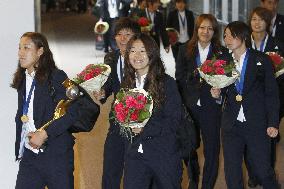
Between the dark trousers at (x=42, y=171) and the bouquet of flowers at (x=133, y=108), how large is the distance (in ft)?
1.90

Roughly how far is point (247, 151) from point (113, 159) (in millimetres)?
1200

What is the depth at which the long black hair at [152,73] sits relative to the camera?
5738 mm

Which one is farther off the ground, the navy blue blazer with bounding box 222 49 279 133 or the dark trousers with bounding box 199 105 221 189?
the navy blue blazer with bounding box 222 49 279 133

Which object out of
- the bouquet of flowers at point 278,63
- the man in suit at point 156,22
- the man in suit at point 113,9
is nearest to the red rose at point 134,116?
the bouquet of flowers at point 278,63

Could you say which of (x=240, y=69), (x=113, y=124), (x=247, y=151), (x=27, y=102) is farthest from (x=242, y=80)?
(x=27, y=102)

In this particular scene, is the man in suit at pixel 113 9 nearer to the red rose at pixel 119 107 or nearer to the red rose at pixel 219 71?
the red rose at pixel 219 71

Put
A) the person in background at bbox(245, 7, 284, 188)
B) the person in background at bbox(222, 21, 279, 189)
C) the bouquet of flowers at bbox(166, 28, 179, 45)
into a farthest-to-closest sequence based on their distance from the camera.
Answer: the bouquet of flowers at bbox(166, 28, 179, 45) → the person in background at bbox(245, 7, 284, 188) → the person in background at bbox(222, 21, 279, 189)

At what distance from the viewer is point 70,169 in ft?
19.4

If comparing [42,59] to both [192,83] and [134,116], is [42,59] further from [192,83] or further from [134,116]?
[192,83]

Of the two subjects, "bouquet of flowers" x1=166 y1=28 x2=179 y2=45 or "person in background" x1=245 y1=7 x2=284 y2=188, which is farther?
"bouquet of flowers" x1=166 y1=28 x2=179 y2=45

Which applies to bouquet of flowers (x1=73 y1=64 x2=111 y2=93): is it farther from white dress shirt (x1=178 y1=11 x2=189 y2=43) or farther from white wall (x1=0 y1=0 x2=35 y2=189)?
white dress shirt (x1=178 y1=11 x2=189 y2=43)

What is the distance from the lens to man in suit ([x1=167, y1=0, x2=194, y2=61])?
1390cm

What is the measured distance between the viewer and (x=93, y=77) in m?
6.56

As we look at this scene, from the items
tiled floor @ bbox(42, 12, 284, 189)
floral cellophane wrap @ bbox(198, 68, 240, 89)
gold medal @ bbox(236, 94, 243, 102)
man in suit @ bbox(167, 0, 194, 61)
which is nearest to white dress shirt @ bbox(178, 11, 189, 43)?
man in suit @ bbox(167, 0, 194, 61)
